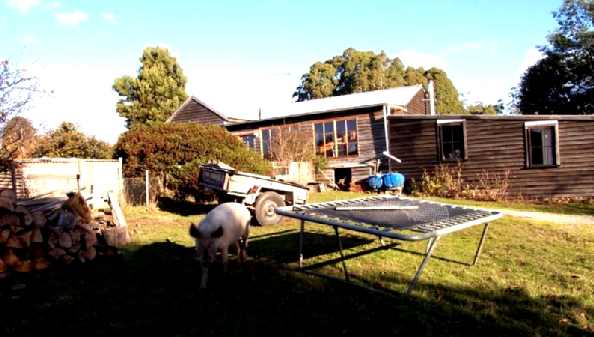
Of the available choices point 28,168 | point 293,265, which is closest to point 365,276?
point 293,265

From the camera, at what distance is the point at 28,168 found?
10.9 metres

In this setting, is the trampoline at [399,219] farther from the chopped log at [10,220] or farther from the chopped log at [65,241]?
the chopped log at [10,220]

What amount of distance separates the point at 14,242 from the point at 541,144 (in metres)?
18.9

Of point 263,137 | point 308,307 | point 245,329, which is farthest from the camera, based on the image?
point 263,137

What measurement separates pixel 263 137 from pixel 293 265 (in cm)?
1867

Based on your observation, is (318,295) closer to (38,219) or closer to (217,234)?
(217,234)

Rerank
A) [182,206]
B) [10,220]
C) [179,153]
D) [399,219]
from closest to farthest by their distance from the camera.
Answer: [399,219] → [10,220] → [182,206] → [179,153]

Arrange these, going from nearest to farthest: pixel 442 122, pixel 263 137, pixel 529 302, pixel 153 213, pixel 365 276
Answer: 1. pixel 529 302
2. pixel 365 276
3. pixel 153 213
4. pixel 442 122
5. pixel 263 137

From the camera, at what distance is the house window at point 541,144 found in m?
17.5

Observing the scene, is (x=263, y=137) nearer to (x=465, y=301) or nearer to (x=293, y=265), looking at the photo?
(x=293, y=265)

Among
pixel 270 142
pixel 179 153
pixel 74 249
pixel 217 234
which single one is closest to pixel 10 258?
pixel 74 249

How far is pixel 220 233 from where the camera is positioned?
5.30m

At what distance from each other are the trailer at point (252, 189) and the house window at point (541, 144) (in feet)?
40.3

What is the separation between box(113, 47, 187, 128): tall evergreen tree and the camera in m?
40.4
